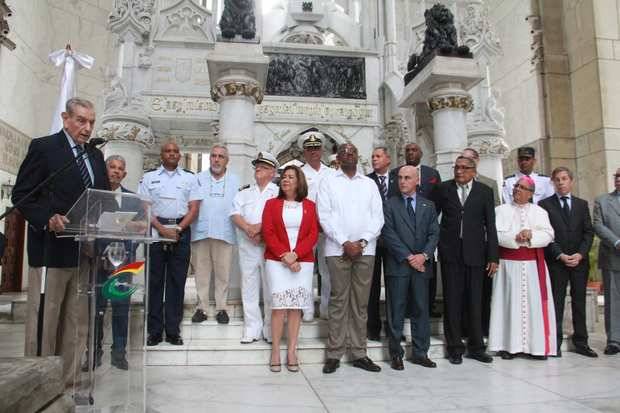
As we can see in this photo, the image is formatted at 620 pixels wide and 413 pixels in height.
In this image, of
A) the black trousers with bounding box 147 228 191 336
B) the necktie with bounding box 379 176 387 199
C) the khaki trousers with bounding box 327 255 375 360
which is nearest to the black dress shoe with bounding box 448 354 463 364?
the khaki trousers with bounding box 327 255 375 360

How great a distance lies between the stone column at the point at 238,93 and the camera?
477cm

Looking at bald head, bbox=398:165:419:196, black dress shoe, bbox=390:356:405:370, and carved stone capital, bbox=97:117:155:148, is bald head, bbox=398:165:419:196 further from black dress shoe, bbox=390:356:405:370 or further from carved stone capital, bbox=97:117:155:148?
carved stone capital, bbox=97:117:155:148

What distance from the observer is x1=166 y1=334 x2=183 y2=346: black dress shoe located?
3.54m

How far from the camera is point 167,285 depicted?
3.66 m

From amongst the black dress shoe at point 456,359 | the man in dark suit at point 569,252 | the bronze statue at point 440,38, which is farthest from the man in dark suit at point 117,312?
the bronze statue at point 440,38

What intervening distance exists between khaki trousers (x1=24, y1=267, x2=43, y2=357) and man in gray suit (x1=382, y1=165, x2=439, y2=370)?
231cm

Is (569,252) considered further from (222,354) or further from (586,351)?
(222,354)

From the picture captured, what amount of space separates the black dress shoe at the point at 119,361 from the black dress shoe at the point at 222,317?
1.72 meters

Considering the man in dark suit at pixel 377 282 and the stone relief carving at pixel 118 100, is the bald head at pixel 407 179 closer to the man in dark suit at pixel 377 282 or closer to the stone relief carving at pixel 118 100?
the man in dark suit at pixel 377 282

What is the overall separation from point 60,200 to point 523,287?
3.45m

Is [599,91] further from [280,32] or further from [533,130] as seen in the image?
[280,32]

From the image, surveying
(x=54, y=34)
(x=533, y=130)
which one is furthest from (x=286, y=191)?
(x=54, y=34)

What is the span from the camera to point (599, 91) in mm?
8781

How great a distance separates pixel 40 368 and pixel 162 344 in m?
2.05
